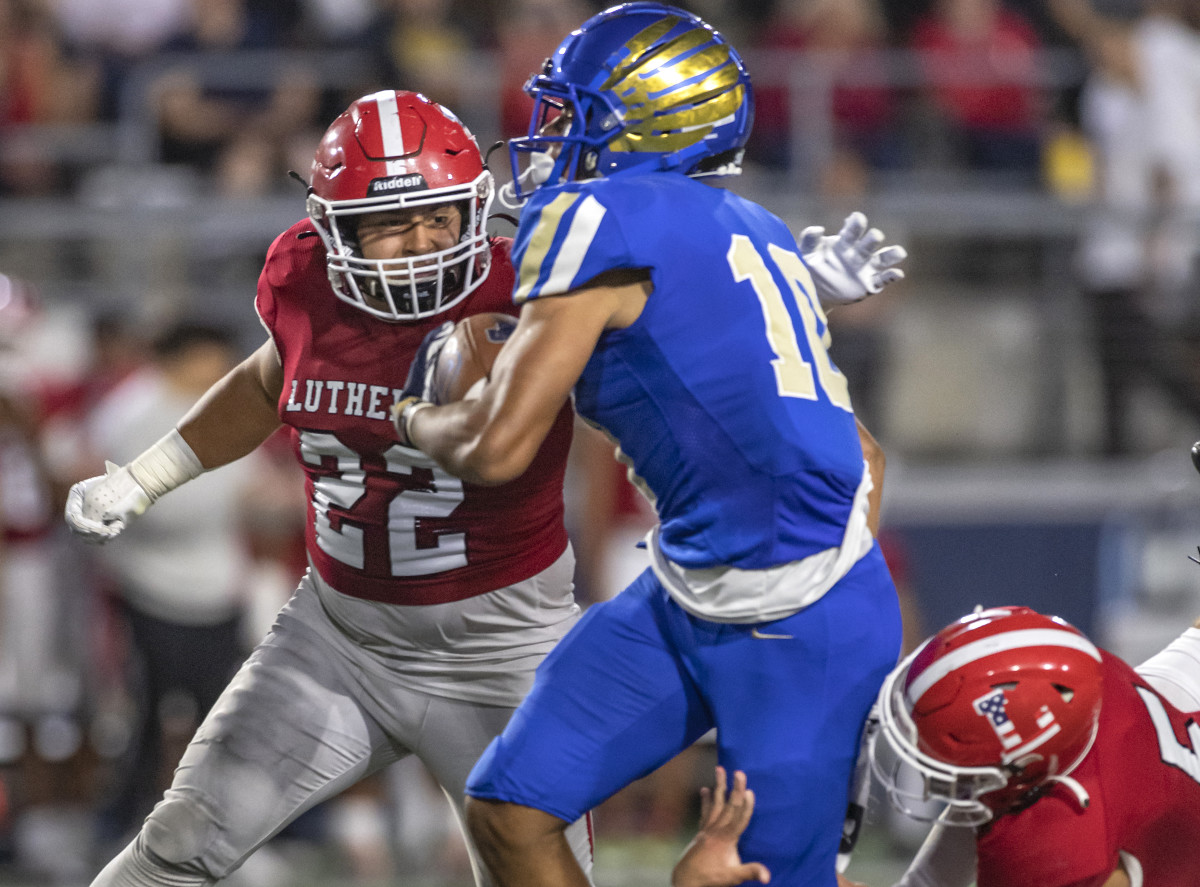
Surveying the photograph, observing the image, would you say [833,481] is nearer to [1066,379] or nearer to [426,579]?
[426,579]

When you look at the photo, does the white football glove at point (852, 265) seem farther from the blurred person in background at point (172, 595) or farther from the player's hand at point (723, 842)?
the blurred person in background at point (172, 595)

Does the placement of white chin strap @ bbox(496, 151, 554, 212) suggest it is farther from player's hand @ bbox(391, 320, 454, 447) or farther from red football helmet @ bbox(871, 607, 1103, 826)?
red football helmet @ bbox(871, 607, 1103, 826)

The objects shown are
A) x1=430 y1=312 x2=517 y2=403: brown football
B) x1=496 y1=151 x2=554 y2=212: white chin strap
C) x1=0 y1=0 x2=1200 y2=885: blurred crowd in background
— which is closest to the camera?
x1=430 y1=312 x2=517 y2=403: brown football

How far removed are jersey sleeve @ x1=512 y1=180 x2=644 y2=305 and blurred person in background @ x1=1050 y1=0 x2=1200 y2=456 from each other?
5.38 metres

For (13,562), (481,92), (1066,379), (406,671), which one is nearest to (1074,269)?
(1066,379)

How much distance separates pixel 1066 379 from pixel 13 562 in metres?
4.64

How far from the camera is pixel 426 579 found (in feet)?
10.5

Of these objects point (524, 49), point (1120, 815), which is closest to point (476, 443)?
point (1120, 815)

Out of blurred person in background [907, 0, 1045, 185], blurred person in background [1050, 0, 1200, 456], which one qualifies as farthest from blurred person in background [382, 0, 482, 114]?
blurred person in background [1050, 0, 1200, 456]

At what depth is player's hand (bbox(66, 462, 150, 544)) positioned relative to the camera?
3.40 metres

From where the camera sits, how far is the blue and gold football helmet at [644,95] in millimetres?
2721

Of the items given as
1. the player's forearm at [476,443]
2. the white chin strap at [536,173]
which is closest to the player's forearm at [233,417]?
the white chin strap at [536,173]

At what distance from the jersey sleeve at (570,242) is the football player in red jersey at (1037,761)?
2.79 feet

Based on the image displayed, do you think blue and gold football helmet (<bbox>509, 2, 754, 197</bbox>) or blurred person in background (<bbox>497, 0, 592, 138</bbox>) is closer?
blue and gold football helmet (<bbox>509, 2, 754, 197</bbox>)
